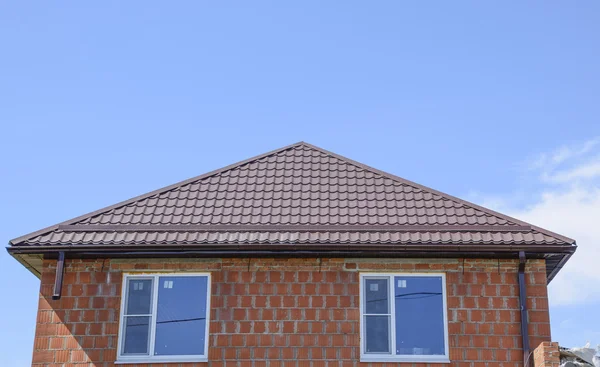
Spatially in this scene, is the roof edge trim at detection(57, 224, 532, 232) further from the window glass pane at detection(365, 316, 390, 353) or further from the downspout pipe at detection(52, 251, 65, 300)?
the window glass pane at detection(365, 316, 390, 353)

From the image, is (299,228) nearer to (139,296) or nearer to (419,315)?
(419,315)

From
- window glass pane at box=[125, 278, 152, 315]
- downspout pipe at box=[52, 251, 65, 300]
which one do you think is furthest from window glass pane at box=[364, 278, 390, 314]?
downspout pipe at box=[52, 251, 65, 300]

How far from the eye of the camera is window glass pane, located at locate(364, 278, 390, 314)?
597 inches

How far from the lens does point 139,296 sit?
15344 millimetres

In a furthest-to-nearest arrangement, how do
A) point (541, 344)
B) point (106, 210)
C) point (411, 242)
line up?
point (106, 210), point (411, 242), point (541, 344)

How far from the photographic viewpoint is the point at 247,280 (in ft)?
50.1

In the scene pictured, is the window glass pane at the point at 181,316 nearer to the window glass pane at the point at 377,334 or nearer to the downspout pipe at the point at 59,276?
the downspout pipe at the point at 59,276

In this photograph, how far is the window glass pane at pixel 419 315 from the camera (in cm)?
1494

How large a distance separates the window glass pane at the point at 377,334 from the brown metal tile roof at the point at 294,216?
1253 millimetres

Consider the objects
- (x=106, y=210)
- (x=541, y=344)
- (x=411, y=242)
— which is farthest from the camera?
(x=106, y=210)

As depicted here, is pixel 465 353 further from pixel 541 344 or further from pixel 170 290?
pixel 170 290

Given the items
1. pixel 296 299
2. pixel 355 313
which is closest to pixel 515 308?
pixel 355 313

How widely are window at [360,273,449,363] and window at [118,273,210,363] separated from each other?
2601 millimetres

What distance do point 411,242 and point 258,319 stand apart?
2.73 m
